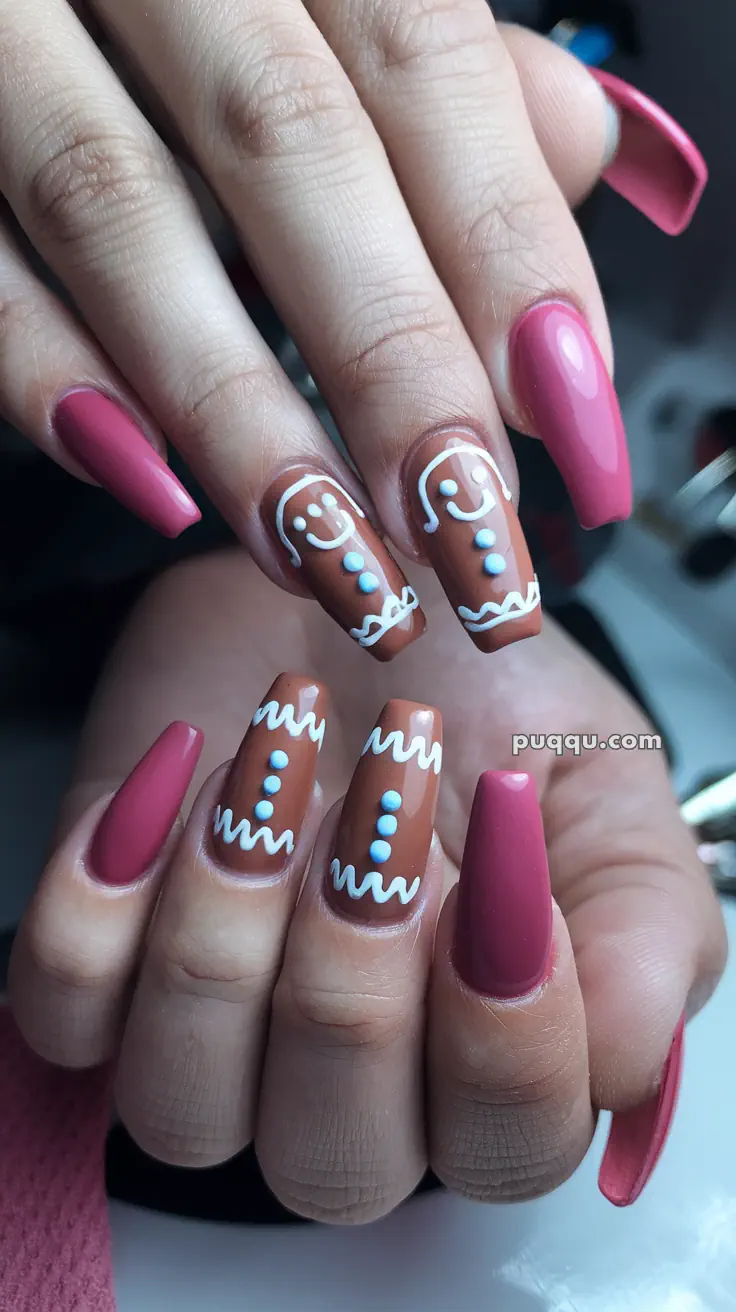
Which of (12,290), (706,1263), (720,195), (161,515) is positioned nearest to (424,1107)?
(706,1263)

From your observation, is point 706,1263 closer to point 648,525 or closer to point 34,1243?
point 34,1243

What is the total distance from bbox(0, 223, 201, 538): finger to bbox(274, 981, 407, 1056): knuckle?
0.68ft

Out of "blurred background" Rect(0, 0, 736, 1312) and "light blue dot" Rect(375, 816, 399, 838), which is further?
"blurred background" Rect(0, 0, 736, 1312)

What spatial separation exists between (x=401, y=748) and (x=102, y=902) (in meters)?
0.15

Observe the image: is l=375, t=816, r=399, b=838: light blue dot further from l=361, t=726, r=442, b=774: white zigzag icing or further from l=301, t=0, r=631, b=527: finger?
l=301, t=0, r=631, b=527: finger

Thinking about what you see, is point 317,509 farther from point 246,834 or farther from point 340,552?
point 246,834

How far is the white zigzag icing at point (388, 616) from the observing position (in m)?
0.38

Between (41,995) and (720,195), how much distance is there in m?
0.61

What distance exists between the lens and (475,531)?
14.3 inches

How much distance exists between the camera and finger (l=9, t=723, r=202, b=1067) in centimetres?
40

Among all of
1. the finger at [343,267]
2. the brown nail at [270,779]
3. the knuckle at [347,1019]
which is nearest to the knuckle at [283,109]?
the finger at [343,267]

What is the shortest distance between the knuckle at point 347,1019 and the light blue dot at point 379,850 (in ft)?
0.18

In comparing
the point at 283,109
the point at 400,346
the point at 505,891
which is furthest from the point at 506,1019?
the point at 283,109

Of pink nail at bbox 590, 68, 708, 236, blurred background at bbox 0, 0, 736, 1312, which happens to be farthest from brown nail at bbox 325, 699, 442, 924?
pink nail at bbox 590, 68, 708, 236
